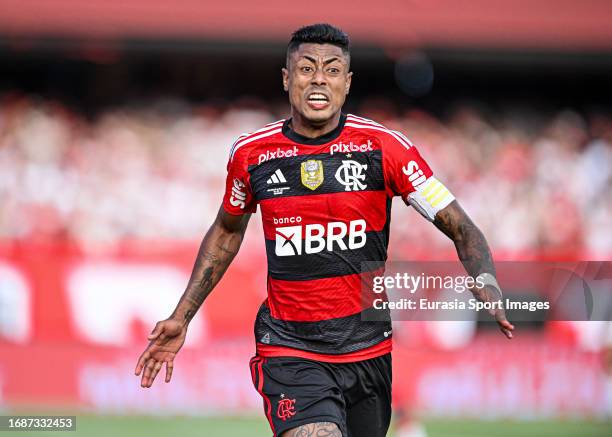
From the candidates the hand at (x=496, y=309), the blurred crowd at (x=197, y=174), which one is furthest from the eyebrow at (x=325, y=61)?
the blurred crowd at (x=197, y=174)

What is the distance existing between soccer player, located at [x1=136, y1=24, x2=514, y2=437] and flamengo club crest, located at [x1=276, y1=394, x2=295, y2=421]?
3 centimetres

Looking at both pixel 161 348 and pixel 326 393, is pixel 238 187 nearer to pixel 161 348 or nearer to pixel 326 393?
pixel 161 348

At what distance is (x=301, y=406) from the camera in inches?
195

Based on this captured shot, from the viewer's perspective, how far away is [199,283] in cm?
562

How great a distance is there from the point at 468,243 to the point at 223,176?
7308mm

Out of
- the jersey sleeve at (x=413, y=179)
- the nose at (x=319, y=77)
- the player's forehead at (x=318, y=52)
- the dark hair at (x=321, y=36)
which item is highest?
the dark hair at (x=321, y=36)

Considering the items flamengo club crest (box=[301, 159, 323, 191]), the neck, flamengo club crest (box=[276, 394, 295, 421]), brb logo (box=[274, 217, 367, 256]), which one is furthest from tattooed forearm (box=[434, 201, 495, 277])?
flamengo club crest (box=[276, 394, 295, 421])

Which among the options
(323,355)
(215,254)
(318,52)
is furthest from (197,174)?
(323,355)

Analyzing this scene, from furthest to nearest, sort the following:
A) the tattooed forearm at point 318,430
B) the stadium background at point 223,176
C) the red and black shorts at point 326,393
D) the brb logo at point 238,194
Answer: the stadium background at point 223,176
the brb logo at point 238,194
the red and black shorts at point 326,393
the tattooed forearm at point 318,430

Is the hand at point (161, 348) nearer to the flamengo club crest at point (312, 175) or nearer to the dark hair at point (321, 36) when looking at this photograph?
the flamengo club crest at point (312, 175)

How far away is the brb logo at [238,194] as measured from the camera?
546 centimetres

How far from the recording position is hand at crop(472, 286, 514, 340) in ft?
15.9

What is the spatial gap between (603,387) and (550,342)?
69 centimetres

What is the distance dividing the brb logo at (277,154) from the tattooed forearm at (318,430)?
140 cm
